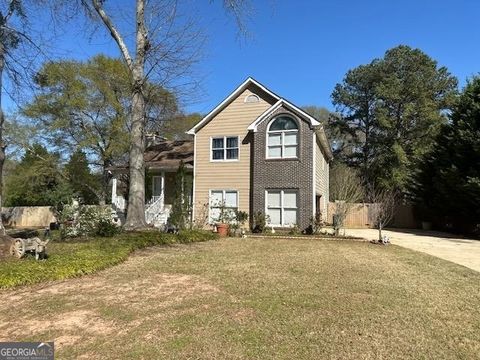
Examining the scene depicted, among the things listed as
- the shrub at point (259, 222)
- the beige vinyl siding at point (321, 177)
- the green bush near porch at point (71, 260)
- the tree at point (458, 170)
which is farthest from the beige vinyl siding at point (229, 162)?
the tree at point (458, 170)

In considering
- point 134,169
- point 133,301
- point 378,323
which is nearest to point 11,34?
point 134,169

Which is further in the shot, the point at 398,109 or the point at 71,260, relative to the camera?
the point at 398,109

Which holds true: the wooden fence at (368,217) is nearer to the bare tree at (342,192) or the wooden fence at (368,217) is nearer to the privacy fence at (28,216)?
the bare tree at (342,192)

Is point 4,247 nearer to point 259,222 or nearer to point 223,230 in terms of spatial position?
point 223,230

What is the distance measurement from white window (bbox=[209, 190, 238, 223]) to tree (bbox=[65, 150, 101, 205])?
50.9ft

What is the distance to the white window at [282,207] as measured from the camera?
2048 centimetres

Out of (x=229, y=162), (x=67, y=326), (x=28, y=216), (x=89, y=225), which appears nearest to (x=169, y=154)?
(x=229, y=162)

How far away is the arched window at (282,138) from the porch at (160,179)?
5029mm

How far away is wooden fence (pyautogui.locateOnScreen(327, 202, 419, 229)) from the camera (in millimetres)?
28375

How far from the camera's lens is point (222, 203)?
22.2 meters

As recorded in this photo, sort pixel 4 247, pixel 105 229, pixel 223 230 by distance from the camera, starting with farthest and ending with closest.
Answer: pixel 223 230 < pixel 105 229 < pixel 4 247

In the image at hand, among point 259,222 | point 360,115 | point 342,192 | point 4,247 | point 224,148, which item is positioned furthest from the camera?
point 360,115

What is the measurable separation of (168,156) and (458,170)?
16130mm

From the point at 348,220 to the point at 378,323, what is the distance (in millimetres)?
23810
